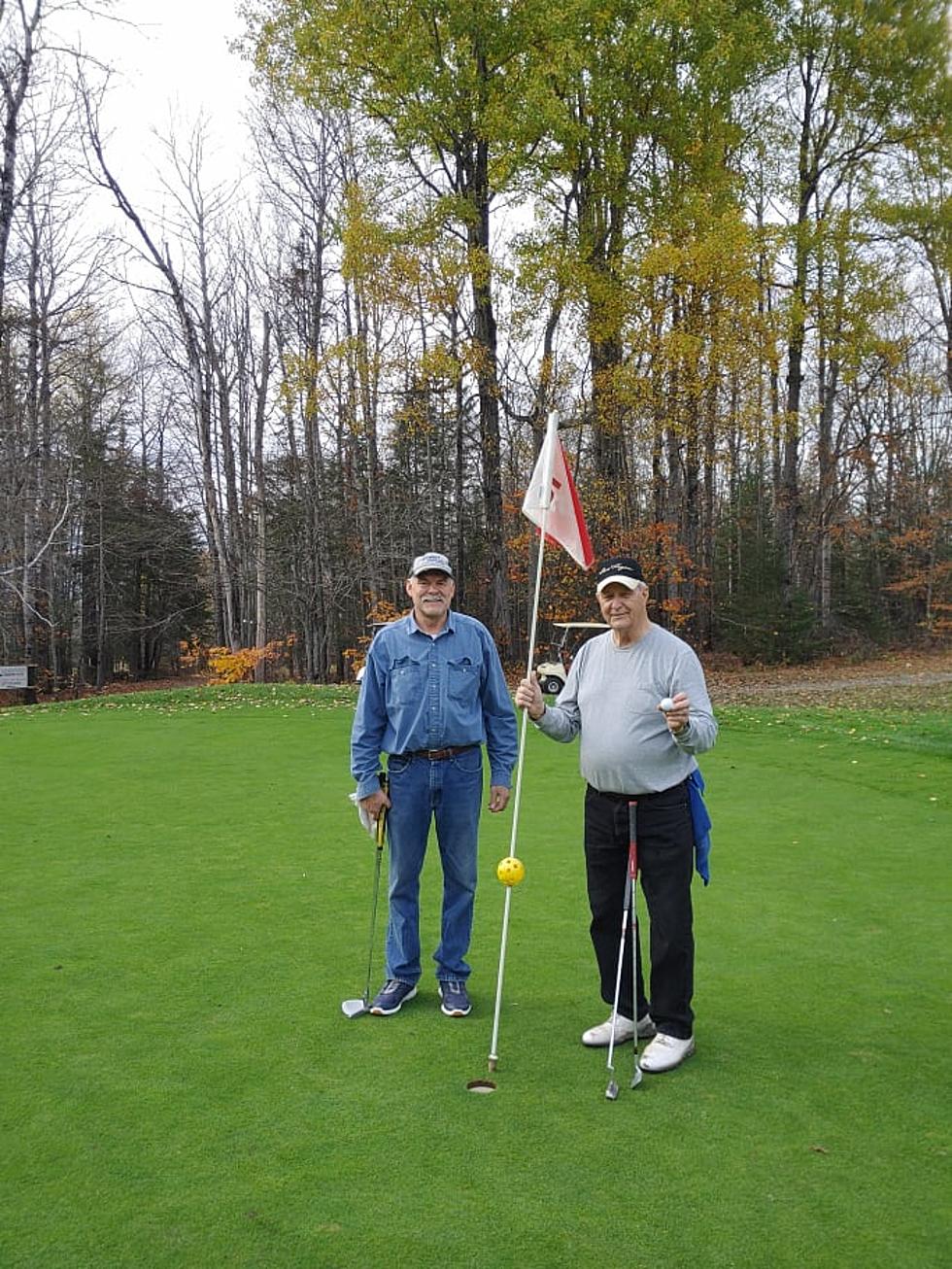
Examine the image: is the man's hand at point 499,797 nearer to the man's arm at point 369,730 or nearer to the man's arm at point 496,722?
the man's arm at point 496,722

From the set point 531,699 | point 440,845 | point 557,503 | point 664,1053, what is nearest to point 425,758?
point 440,845

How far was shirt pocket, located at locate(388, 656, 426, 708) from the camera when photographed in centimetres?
410

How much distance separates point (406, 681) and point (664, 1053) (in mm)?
1608

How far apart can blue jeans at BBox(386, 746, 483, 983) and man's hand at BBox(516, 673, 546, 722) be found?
49 cm

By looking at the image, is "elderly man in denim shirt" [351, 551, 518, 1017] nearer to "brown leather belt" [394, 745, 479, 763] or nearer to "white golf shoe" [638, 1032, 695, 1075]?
"brown leather belt" [394, 745, 479, 763]

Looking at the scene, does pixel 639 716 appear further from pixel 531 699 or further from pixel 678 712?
pixel 531 699

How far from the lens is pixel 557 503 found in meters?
4.27

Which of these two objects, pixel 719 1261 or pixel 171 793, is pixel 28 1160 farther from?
pixel 171 793

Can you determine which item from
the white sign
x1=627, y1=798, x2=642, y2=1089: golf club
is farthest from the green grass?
the white sign

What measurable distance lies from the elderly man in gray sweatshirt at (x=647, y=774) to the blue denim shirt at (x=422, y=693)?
17.2 inches

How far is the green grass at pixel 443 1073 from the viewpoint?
2.58m

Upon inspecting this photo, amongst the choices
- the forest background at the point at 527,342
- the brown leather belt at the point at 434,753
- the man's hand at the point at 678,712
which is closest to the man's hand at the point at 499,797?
the brown leather belt at the point at 434,753

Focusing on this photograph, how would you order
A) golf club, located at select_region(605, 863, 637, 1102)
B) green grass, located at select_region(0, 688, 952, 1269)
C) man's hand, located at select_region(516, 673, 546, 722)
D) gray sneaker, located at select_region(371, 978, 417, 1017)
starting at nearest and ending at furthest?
green grass, located at select_region(0, 688, 952, 1269), golf club, located at select_region(605, 863, 637, 1102), man's hand, located at select_region(516, 673, 546, 722), gray sneaker, located at select_region(371, 978, 417, 1017)

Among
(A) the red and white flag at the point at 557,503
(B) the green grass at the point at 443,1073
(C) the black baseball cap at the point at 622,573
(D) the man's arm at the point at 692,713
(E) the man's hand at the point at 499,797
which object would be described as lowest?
(B) the green grass at the point at 443,1073
